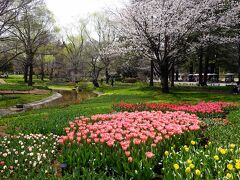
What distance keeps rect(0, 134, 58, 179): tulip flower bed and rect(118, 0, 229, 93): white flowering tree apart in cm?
2212

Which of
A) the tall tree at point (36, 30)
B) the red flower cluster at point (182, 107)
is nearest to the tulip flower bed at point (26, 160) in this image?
the red flower cluster at point (182, 107)

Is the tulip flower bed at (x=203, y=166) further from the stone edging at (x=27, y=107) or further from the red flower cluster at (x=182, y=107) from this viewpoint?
the stone edging at (x=27, y=107)

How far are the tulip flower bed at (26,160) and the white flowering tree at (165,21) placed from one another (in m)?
22.1

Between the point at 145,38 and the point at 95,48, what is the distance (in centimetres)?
3224

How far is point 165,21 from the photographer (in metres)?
28.9

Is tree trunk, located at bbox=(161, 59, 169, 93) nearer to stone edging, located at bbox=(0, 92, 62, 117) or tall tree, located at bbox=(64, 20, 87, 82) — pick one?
stone edging, located at bbox=(0, 92, 62, 117)

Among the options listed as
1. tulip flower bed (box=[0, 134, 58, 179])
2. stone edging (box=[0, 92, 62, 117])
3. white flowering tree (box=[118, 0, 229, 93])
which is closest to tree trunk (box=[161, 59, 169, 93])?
white flowering tree (box=[118, 0, 229, 93])

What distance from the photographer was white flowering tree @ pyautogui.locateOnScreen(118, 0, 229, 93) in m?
29.4

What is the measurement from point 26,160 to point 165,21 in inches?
937

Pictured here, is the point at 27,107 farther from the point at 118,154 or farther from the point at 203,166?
the point at 203,166

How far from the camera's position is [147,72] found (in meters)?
67.6

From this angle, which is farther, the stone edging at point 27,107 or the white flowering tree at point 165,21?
the white flowering tree at point 165,21

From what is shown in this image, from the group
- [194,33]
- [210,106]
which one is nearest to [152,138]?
[210,106]

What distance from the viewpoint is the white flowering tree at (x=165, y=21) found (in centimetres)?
2938
